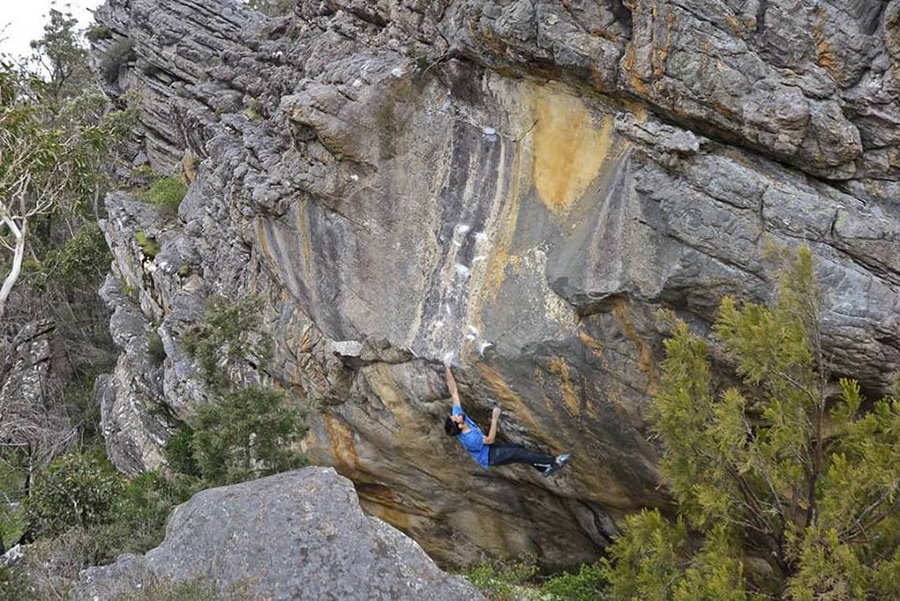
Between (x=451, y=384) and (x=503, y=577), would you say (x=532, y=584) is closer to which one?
(x=503, y=577)

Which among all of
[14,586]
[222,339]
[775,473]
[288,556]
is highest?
[775,473]

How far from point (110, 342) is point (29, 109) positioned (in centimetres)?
1290

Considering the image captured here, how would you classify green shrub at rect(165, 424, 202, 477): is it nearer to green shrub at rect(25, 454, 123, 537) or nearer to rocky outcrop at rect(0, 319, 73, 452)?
green shrub at rect(25, 454, 123, 537)

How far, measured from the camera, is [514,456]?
12281 millimetres

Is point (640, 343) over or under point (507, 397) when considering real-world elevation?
over

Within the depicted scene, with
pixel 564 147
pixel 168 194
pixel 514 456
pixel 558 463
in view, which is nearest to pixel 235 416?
pixel 514 456

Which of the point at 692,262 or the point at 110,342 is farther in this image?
the point at 110,342

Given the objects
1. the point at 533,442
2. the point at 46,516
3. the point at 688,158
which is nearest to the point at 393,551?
the point at 533,442

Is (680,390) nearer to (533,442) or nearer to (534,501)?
(533,442)

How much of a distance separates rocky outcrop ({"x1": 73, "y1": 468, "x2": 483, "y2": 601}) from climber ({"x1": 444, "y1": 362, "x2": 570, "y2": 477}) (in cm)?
300

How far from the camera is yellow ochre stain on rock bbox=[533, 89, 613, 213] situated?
Result: 11.6 m

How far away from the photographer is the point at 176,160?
27766mm

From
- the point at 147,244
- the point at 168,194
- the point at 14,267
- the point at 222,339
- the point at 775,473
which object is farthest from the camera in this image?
the point at 168,194

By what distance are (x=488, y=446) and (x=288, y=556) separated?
444cm
